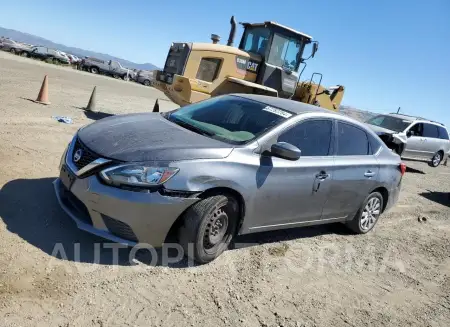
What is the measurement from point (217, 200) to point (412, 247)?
3691 mm

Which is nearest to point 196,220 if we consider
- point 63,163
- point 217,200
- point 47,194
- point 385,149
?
point 217,200

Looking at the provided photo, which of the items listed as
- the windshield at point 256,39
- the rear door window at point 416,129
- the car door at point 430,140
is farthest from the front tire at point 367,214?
the car door at point 430,140

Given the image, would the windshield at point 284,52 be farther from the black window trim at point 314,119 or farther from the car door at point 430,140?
the black window trim at point 314,119

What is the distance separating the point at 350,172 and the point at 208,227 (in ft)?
7.40

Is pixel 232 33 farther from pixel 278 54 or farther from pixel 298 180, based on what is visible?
pixel 298 180

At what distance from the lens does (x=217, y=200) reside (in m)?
3.82

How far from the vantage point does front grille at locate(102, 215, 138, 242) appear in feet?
11.6

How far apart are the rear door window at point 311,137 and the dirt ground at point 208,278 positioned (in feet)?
4.05

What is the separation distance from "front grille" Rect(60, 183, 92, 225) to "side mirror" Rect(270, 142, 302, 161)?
6.23 ft

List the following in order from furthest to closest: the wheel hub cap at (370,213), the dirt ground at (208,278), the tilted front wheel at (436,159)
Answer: the tilted front wheel at (436,159)
the wheel hub cap at (370,213)
the dirt ground at (208,278)

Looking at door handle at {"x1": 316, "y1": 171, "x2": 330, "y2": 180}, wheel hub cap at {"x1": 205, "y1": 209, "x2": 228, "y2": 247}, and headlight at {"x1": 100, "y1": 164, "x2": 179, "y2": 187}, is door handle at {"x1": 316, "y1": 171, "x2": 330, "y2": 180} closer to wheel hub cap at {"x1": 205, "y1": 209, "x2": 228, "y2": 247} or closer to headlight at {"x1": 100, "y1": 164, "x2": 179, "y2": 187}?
wheel hub cap at {"x1": 205, "y1": 209, "x2": 228, "y2": 247}

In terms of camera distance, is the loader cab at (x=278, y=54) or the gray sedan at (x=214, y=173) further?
the loader cab at (x=278, y=54)

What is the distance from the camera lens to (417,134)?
47.5 feet

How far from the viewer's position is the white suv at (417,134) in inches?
547
